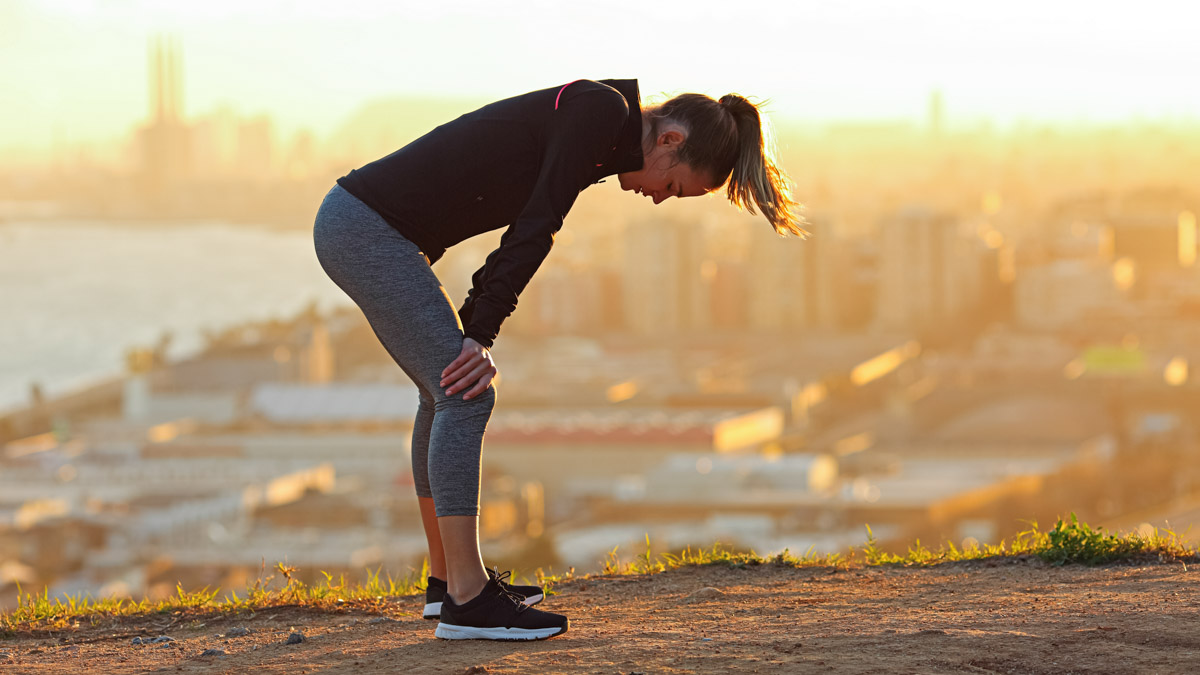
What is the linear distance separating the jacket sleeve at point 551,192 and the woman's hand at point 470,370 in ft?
0.04

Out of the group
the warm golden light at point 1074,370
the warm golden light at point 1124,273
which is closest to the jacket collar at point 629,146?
the warm golden light at point 1074,370

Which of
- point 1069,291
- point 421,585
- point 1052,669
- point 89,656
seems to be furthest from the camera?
point 1069,291

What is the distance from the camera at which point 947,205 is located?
6072 centimetres

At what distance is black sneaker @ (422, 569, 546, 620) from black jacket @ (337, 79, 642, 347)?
40 centimetres

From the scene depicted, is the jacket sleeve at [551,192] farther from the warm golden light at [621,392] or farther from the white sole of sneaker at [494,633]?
the warm golden light at [621,392]

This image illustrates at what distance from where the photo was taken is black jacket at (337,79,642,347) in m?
1.97

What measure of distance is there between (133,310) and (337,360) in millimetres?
18135

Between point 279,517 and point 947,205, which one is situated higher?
point 947,205

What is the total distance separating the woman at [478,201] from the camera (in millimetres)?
2000

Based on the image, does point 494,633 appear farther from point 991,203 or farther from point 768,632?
point 991,203

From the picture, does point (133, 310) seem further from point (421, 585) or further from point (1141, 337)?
point (421, 585)

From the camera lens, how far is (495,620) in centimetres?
210

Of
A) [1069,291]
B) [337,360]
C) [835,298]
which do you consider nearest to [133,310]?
[337,360]

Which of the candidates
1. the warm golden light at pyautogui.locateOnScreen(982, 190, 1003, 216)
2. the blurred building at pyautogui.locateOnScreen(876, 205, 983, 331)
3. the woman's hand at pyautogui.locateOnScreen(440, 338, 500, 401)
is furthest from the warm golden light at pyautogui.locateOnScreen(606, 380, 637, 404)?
the woman's hand at pyautogui.locateOnScreen(440, 338, 500, 401)
